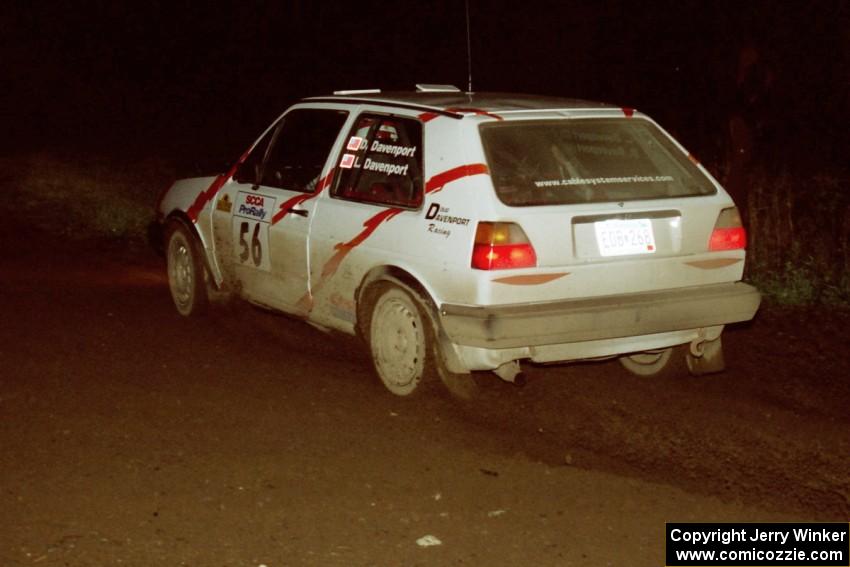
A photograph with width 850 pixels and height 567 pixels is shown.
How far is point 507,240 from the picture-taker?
627 centimetres

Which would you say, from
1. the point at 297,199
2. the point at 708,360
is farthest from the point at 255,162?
the point at 708,360

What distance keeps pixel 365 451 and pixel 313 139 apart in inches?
119

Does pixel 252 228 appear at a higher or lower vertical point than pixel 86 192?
higher

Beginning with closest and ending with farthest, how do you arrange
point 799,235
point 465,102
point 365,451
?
point 365,451 → point 465,102 → point 799,235

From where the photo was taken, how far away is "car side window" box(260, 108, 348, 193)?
25.4 feet

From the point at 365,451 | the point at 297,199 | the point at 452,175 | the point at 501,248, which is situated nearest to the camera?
the point at 365,451

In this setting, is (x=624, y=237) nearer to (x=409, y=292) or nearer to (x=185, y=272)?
(x=409, y=292)

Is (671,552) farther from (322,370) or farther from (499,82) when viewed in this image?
(499,82)

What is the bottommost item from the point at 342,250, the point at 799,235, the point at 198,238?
the point at 799,235

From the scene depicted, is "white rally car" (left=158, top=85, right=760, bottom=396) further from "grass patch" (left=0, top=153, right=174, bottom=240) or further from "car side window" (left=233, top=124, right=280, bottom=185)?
"grass patch" (left=0, top=153, right=174, bottom=240)

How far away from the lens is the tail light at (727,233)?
6754 millimetres

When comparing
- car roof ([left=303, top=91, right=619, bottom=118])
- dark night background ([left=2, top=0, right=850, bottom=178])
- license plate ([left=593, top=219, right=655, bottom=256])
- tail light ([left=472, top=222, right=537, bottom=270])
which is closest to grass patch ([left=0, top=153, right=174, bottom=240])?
dark night background ([left=2, top=0, right=850, bottom=178])

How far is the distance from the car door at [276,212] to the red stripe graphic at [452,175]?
100 centimetres

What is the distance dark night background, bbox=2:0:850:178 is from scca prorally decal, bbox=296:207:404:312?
201 inches
